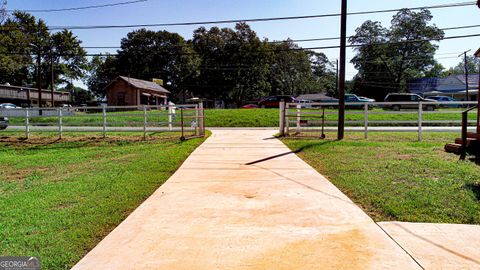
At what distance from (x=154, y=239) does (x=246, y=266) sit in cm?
128

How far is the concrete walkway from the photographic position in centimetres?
361

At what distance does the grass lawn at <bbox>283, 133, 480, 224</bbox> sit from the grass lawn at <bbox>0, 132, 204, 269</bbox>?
3.57m

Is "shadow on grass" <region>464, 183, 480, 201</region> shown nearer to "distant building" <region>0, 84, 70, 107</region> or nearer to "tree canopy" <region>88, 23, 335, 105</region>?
"tree canopy" <region>88, 23, 335, 105</region>

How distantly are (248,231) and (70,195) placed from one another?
345cm

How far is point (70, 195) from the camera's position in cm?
626

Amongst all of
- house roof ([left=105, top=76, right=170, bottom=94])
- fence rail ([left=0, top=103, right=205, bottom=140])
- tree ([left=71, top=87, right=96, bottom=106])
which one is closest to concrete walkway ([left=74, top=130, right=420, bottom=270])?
fence rail ([left=0, top=103, right=205, bottom=140])

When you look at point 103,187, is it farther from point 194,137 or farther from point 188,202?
point 194,137

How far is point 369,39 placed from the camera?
6241 cm

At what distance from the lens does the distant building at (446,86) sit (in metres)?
52.6

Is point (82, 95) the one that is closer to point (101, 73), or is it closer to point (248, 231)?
point (101, 73)

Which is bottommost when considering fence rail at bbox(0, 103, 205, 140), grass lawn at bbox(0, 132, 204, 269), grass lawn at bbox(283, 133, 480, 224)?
grass lawn at bbox(0, 132, 204, 269)

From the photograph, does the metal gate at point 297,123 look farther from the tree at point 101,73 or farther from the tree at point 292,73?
the tree at point 292,73

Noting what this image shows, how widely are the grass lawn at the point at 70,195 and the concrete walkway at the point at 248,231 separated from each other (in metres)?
0.31

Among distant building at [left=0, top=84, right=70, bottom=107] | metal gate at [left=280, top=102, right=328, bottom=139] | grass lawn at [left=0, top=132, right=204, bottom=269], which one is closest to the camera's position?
grass lawn at [left=0, top=132, right=204, bottom=269]
